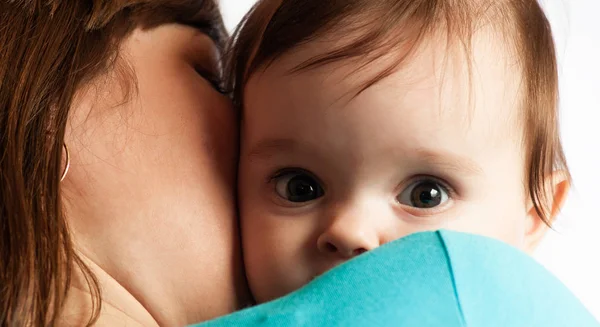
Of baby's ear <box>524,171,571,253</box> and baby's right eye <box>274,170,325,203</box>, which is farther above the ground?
baby's right eye <box>274,170,325,203</box>

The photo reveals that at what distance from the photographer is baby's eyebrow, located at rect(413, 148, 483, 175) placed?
91 cm

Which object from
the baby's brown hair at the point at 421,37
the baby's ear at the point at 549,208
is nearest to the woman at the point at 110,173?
the baby's brown hair at the point at 421,37

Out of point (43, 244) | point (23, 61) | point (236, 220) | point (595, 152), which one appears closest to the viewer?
point (43, 244)

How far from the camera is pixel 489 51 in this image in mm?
948

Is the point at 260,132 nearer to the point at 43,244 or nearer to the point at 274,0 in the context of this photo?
the point at 274,0

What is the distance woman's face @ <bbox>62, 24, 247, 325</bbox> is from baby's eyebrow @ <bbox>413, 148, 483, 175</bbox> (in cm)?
23

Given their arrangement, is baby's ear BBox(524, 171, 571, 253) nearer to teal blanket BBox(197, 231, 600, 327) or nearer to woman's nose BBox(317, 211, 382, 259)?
woman's nose BBox(317, 211, 382, 259)

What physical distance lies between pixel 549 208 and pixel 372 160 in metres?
0.31

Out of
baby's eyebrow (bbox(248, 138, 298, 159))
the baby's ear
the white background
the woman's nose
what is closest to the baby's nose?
the woman's nose

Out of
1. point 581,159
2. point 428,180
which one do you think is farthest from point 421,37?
point 581,159

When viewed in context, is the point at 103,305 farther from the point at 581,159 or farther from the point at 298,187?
the point at 581,159

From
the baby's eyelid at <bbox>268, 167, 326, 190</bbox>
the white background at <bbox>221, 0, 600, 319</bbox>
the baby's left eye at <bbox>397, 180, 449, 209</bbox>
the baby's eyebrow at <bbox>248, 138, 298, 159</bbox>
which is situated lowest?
the white background at <bbox>221, 0, 600, 319</bbox>

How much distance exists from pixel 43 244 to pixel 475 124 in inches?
18.2

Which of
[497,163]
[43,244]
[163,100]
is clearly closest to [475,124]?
[497,163]
